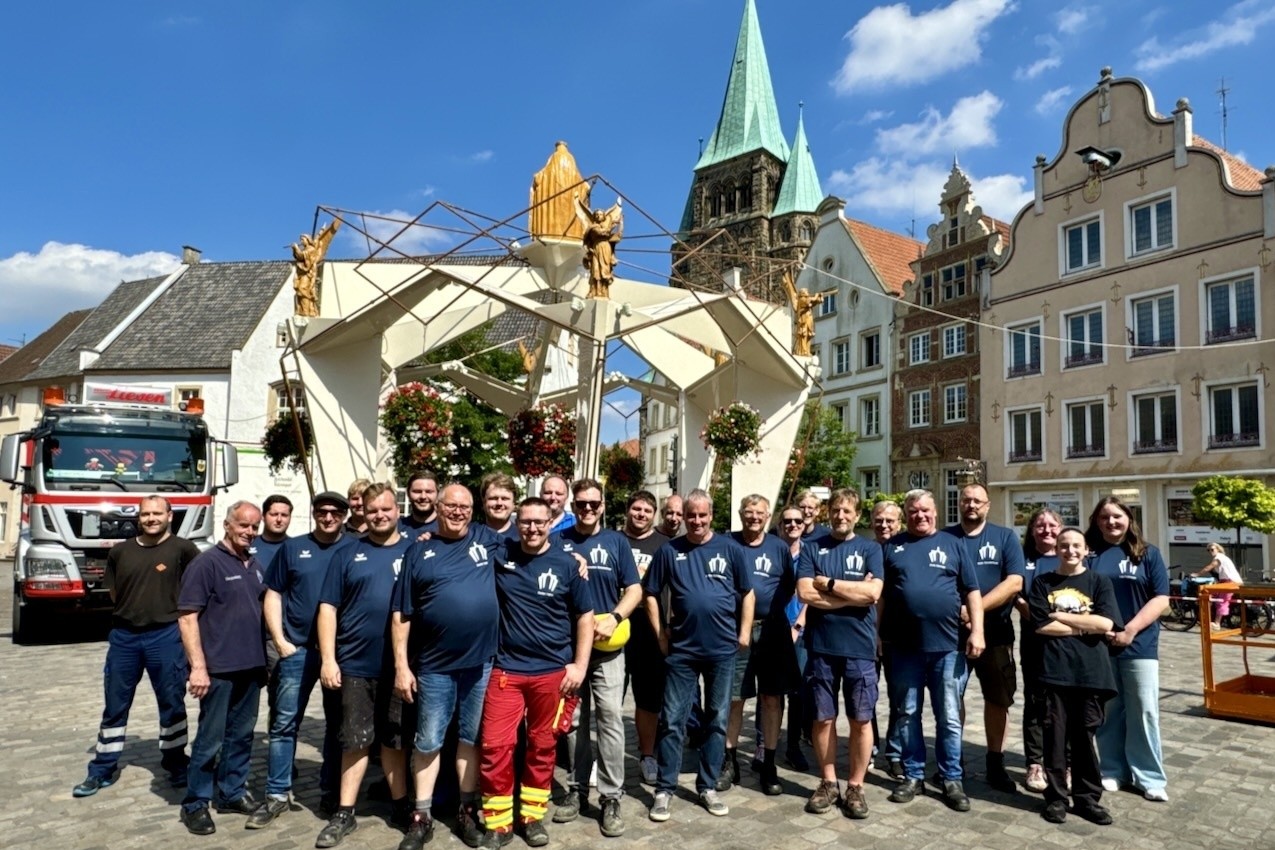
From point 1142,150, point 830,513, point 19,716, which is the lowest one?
point 19,716

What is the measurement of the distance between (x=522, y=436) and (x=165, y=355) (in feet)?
84.3

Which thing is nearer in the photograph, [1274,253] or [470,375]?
[470,375]

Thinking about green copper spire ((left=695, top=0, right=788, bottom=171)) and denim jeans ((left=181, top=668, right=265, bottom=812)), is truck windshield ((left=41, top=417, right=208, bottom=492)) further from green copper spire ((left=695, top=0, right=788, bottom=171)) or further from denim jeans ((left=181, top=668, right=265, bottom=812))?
green copper spire ((left=695, top=0, right=788, bottom=171))

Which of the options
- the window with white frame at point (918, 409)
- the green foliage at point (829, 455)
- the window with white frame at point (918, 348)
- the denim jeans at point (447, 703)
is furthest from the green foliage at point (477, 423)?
the denim jeans at point (447, 703)

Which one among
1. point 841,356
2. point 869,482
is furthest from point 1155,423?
point 841,356

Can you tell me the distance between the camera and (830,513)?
5.64 m

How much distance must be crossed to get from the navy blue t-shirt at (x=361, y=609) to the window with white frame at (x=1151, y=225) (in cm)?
2476

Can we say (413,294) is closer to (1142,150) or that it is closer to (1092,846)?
(1092,846)

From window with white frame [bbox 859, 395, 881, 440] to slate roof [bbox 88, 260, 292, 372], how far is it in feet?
68.9

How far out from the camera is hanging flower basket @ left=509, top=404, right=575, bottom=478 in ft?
38.0

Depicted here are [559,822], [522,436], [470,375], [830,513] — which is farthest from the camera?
[470,375]

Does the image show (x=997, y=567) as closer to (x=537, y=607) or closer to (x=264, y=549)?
(x=537, y=607)

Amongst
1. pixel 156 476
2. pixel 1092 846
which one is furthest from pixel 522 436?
pixel 1092 846

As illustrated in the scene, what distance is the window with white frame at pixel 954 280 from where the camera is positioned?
100ft
